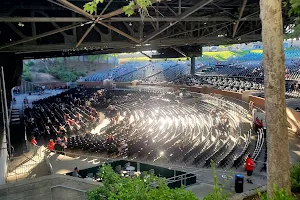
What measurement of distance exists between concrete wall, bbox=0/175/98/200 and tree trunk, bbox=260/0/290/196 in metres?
5.71

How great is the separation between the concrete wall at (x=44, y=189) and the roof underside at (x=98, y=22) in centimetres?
550

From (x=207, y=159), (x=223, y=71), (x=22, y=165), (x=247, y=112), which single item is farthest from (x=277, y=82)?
(x=223, y=71)

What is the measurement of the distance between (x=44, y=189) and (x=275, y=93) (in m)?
7.73

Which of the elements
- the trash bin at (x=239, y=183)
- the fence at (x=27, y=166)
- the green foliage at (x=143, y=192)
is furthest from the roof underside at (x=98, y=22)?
the green foliage at (x=143, y=192)

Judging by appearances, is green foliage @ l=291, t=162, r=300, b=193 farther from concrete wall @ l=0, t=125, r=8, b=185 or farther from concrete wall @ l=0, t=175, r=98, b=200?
concrete wall @ l=0, t=125, r=8, b=185

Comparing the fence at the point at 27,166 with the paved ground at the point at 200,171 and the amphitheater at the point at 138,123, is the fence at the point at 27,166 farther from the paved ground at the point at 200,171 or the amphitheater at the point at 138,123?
the paved ground at the point at 200,171

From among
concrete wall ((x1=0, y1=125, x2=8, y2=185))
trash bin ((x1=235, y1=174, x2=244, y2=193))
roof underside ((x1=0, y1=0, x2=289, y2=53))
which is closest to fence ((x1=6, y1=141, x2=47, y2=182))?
concrete wall ((x1=0, y1=125, x2=8, y2=185))

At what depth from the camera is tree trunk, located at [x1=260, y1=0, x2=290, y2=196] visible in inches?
177

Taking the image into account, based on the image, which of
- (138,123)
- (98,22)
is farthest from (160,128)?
(98,22)

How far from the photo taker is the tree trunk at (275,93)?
449 centimetres

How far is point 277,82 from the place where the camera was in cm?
461

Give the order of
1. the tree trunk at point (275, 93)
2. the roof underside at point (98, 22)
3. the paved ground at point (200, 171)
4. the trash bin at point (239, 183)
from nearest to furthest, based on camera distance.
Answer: the tree trunk at point (275, 93) < the trash bin at point (239, 183) < the paved ground at point (200, 171) < the roof underside at point (98, 22)

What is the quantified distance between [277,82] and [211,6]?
12.2 metres

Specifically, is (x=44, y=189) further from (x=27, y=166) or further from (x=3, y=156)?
(x=27, y=166)
